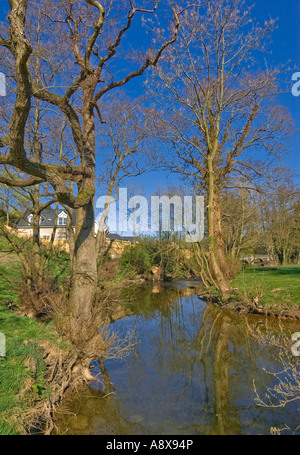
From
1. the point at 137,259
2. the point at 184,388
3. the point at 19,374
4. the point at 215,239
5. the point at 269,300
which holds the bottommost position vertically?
the point at 184,388

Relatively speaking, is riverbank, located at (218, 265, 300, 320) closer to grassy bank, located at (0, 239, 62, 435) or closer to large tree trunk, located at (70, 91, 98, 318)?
large tree trunk, located at (70, 91, 98, 318)

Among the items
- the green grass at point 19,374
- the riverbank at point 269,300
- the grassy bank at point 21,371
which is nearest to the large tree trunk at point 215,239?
the riverbank at point 269,300

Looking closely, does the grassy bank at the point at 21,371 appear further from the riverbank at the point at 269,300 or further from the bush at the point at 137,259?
the bush at the point at 137,259

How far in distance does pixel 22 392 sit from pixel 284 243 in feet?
106

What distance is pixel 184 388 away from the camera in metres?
5.89

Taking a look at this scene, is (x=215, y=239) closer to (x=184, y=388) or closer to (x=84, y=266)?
(x=84, y=266)

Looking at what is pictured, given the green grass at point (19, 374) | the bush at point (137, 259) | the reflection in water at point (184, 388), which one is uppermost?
the bush at point (137, 259)

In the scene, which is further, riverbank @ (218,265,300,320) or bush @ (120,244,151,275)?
bush @ (120,244,151,275)

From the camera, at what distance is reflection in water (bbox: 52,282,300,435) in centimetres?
469

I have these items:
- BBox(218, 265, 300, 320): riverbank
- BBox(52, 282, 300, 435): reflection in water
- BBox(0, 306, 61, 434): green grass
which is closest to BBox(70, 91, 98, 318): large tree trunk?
BBox(0, 306, 61, 434): green grass

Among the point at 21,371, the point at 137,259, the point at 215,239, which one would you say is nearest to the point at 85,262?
the point at 21,371

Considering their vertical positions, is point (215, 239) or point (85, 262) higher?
point (215, 239)

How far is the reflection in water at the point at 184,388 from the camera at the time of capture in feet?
15.4

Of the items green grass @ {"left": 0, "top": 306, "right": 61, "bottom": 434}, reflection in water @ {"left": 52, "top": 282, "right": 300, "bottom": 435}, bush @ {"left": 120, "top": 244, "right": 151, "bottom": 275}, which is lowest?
reflection in water @ {"left": 52, "top": 282, "right": 300, "bottom": 435}
